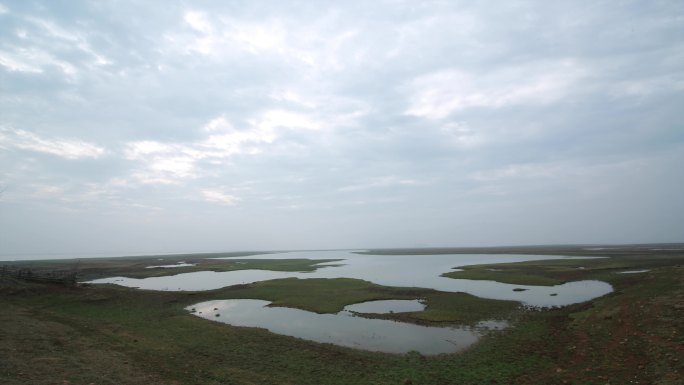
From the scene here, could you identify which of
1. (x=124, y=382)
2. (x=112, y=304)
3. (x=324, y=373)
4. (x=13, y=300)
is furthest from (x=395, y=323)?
(x=13, y=300)

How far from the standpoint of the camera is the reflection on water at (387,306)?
34.1 metres

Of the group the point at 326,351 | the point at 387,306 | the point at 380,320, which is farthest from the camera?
the point at 387,306

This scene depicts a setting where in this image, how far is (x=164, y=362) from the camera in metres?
18.2

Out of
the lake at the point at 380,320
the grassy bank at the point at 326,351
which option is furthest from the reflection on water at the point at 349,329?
the grassy bank at the point at 326,351

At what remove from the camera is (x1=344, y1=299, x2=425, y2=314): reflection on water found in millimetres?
34094

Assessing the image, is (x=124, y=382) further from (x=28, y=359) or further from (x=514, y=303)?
(x=514, y=303)

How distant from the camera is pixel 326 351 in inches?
835

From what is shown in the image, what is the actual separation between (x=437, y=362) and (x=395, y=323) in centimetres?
1021

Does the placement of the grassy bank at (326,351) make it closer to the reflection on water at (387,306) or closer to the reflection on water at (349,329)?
the reflection on water at (349,329)

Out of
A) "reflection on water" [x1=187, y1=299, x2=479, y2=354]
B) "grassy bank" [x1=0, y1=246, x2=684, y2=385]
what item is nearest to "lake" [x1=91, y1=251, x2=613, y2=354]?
"reflection on water" [x1=187, y1=299, x2=479, y2=354]

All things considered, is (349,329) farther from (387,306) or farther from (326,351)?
(387,306)

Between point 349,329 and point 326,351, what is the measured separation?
6628mm

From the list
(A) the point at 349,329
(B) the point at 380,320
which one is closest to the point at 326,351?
(A) the point at 349,329

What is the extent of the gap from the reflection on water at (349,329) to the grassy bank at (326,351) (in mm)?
1790
